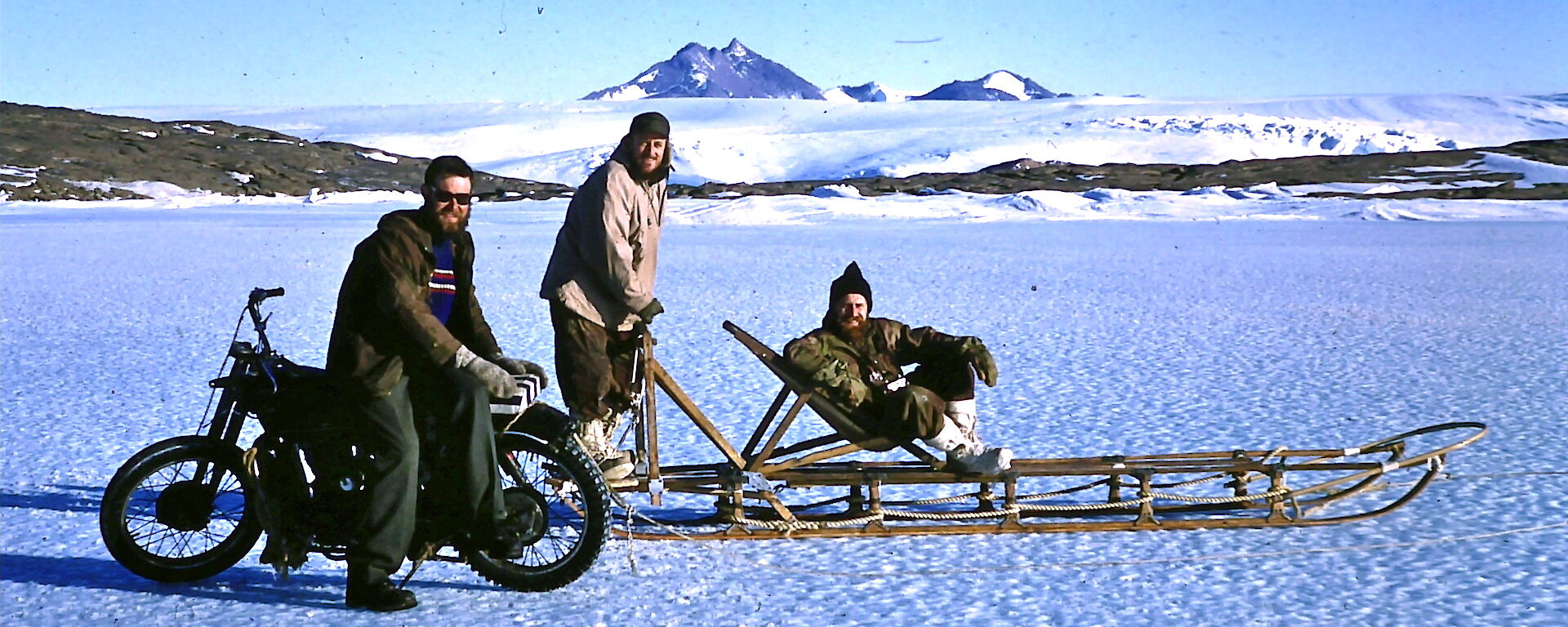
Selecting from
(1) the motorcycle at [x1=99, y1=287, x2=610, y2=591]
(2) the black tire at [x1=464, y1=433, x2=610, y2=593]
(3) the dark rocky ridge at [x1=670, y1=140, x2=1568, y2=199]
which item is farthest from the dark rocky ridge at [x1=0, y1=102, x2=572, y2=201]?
(2) the black tire at [x1=464, y1=433, x2=610, y2=593]

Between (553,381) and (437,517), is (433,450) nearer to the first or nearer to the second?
(437,517)

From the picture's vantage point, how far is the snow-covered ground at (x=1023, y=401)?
10.2ft

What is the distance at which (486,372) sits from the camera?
293cm

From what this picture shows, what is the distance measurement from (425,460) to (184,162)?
143ft

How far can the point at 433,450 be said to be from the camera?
9.86 ft

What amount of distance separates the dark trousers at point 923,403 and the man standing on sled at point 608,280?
2.07 ft

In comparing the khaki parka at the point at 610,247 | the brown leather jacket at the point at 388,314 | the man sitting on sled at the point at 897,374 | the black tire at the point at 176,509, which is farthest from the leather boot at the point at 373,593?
the man sitting on sled at the point at 897,374

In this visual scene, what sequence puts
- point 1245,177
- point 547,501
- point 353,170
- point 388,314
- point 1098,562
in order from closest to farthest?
point 388,314 < point 547,501 < point 1098,562 < point 1245,177 < point 353,170

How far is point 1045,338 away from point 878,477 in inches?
184

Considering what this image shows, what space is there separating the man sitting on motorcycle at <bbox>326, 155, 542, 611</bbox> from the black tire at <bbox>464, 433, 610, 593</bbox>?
10 centimetres

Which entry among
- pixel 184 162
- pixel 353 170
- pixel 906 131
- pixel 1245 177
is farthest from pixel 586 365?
pixel 906 131

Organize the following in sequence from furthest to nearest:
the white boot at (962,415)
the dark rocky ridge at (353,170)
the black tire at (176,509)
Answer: the dark rocky ridge at (353,170), the white boot at (962,415), the black tire at (176,509)

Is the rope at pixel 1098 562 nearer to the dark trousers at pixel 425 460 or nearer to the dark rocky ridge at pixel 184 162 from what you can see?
the dark trousers at pixel 425 460

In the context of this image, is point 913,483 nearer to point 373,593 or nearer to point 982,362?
point 982,362
